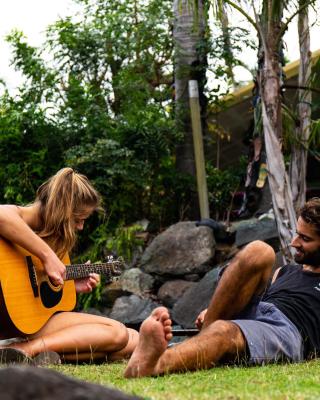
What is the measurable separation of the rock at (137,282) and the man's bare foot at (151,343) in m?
5.50

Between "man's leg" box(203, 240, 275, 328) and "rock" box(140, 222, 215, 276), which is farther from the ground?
"man's leg" box(203, 240, 275, 328)

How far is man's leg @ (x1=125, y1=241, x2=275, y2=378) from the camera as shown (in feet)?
11.5

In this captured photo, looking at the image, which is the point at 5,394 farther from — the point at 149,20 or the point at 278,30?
the point at 149,20

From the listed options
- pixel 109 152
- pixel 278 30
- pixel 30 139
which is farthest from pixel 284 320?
pixel 30 139

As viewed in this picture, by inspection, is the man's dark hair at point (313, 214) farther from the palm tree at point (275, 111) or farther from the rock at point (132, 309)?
the rock at point (132, 309)

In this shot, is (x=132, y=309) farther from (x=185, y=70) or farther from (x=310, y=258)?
(x=310, y=258)

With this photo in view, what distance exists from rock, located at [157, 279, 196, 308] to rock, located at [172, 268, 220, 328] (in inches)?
12.5

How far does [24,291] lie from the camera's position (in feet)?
15.6

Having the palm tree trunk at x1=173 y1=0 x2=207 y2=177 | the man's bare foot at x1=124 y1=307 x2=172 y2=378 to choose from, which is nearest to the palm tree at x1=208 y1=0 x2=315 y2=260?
the palm tree trunk at x1=173 y1=0 x2=207 y2=177

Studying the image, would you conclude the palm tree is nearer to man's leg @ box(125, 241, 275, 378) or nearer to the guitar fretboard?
the guitar fretboard

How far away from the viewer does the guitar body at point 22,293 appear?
15.4 feet

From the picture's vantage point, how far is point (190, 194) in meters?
10.5

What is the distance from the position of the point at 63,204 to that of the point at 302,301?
1.52 m

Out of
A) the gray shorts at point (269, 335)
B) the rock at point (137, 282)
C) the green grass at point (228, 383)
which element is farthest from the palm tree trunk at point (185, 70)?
the green grass at point (228, 383)
